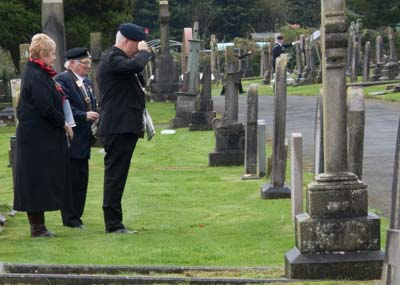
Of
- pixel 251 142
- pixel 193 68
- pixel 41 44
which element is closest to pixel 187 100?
pixel 193 68

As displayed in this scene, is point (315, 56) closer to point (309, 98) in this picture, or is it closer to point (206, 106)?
point (309, 98)

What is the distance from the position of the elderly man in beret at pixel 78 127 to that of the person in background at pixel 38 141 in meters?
0.77

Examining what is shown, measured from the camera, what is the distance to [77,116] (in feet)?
39.4

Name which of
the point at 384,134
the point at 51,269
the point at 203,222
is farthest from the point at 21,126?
the point at 384,134

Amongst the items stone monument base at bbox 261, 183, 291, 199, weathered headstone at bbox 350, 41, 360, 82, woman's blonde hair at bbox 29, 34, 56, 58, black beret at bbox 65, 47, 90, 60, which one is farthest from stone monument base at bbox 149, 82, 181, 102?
woman's blonde hair at bbox 29, 34, 56, 58

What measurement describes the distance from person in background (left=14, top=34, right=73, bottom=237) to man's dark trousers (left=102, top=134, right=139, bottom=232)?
525 mm

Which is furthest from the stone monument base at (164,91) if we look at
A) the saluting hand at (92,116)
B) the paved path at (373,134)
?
the saluting hand at (92,116)

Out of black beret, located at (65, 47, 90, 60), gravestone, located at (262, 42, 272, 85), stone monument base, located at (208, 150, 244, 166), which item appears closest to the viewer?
black beret, located at (65, 47, 90, 60)

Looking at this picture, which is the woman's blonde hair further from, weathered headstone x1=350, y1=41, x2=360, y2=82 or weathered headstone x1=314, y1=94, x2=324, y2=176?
weathered headstone x1=350, y1=41, x2=360, y2=82

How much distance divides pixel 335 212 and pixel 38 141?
3.93 m

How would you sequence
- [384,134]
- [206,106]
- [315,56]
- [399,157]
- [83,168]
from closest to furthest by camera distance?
[399,157] → [83,168] → [384,134] → [206,106] → [315,56]

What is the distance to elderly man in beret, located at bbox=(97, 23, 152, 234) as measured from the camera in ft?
36.6

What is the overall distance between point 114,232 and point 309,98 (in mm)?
29013

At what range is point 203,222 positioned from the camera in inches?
484
